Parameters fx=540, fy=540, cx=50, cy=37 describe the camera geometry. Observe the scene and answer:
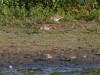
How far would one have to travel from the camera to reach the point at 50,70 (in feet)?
32.4

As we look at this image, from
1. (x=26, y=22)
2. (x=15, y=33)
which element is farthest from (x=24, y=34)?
(x=26, y=22)

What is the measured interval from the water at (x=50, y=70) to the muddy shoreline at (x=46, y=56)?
0.23m

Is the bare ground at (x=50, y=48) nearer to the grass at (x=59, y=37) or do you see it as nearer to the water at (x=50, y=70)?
the grass at (x=59, y=37)

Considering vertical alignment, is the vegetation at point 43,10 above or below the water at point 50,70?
above

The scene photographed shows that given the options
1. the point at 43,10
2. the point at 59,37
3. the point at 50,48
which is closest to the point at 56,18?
the point at 43,10

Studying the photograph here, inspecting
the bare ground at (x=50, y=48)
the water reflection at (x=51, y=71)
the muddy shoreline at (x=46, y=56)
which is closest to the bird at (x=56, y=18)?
the bare ground at (x=50, y=48)

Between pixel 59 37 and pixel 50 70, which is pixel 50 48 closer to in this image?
pixel 59 37

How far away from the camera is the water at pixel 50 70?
9610mm

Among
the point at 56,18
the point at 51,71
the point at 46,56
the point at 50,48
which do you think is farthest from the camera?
the point at 56,18

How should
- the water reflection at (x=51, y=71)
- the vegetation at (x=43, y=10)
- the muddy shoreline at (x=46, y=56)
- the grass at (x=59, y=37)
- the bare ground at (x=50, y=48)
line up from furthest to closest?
the vegetation at (x=43, y=10) → the grass at (x=59, y=37) → the bare ground at (x=50, y=48) → the muddy shoreline at (x=46, y=56) → the water reflection at (x=51, y=71)

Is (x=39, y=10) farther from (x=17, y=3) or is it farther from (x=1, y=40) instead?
(x=1, y=40)

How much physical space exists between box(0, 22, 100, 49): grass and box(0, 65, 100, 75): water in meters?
1.13

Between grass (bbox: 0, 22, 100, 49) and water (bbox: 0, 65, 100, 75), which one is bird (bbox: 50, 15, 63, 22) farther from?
water (bbox: 0, 65, 100, 75)

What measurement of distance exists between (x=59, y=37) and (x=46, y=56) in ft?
4.25
